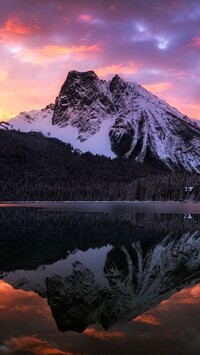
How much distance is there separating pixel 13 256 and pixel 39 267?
21.0 feet

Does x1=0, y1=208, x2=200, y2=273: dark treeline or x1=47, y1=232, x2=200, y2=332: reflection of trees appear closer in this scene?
x1=47, y1=232, x2=200, y2=332: reflection of trees

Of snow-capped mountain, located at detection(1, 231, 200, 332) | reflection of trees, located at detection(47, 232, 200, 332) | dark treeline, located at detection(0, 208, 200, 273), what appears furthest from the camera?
dark treeline, located at detection(0, 208, 200, 273)

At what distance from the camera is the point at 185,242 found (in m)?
53.0

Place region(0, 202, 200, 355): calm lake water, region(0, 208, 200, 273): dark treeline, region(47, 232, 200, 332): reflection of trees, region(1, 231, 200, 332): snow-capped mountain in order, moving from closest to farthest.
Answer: region(0, 202, 200, 355): calm lake water < region(47, 232, 200, 332): reflection of trees < region(1, 231, 200, 332): snow-capped mountain < region(0, 208, 200, 273): dark treeline

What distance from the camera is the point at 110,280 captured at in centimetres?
3064

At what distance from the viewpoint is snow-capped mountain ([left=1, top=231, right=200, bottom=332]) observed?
873 inches

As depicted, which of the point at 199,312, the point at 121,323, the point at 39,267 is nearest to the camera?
the point at 121,323

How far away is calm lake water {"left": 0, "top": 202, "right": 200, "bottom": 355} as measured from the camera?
1773cm

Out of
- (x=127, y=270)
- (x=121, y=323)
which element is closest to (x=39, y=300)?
(x=121, y=323)

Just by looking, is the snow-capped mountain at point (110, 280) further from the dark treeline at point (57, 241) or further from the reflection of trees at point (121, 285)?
the dark treeline at point (57, 241)

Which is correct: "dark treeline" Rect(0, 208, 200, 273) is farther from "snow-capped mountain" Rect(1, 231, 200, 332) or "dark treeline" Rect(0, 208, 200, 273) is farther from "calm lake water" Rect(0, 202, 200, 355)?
"snow-capped mountain" Rect(1, 231, 200, 332)

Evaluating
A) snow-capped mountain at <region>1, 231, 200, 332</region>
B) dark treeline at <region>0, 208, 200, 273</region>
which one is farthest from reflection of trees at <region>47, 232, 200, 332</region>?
→ dark treeline at <region>0, 208, 200, 273</region>

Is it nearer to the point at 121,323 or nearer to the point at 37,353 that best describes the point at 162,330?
the point at 121,323

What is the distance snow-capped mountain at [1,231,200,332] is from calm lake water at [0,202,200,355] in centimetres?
5
